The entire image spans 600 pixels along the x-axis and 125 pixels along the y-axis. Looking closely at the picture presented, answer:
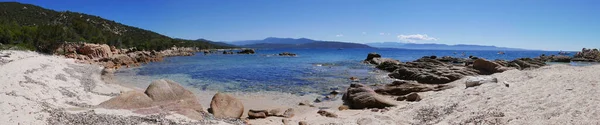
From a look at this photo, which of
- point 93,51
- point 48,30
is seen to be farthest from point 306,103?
point 48,30

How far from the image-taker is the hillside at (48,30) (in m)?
47.1

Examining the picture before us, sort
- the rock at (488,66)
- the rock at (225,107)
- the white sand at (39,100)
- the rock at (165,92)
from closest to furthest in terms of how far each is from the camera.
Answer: the white sand at (39,100), the rock at (225,107), the rock at (165,92), the rock at (488,66)

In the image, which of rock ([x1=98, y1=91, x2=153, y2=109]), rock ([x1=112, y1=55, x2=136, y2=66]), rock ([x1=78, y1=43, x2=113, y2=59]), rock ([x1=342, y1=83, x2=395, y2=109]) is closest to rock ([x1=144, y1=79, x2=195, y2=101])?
rock ([x1=98, y1=91, x2=153, y2=109])

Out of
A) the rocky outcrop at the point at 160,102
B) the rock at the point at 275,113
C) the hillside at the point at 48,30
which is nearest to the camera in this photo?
the rocky outcrop at the point at 160,102

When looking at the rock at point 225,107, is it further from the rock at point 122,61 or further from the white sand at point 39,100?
the rock at point 122,61

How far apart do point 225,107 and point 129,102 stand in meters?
3.96

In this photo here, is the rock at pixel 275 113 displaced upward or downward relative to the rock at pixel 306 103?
upward

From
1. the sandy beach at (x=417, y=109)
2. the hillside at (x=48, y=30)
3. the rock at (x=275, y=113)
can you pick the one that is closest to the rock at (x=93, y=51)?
the hillside at (x=48, y=30)

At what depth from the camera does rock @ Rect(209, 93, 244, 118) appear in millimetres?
14405

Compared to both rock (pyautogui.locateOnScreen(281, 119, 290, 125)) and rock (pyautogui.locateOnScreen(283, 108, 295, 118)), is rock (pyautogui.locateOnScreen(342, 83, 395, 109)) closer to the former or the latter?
rock (pyautogui.locateOnScreen(283, 108, 295, 118))

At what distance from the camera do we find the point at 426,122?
472 inches

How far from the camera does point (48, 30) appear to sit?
2024 inches

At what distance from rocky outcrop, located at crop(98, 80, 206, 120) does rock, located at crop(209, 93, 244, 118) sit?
0.58 m

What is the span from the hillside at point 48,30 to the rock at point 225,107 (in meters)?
43.2
